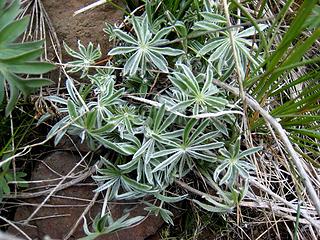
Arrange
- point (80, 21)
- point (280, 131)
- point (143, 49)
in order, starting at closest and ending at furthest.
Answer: point (280, 131)
point (143, 49)
point (80, 21)

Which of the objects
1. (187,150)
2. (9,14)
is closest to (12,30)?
(9,14)

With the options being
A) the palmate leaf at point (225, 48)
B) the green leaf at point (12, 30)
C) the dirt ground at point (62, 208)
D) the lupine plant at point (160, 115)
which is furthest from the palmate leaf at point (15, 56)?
the palmate leaf at point (225, 48)

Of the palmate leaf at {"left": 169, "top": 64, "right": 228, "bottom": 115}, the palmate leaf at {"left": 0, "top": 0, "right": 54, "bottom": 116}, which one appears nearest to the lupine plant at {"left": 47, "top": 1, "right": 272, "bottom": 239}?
the palmate leaf at {"left": 169, "top": 64, "right": 228, "bottom": 115}

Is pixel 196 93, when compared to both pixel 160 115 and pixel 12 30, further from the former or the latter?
pixel 12 30


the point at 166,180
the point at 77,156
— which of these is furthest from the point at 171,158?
the point at 77,156

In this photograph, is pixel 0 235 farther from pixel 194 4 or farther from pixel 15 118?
pixel 194 4

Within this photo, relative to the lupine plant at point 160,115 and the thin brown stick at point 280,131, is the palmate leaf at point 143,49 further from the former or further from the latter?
the thin brown stick at point 280,131

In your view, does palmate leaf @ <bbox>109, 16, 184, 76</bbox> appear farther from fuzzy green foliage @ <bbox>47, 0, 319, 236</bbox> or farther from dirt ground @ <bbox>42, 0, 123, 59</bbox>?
dirt ground @ <bbox>42, 0, 123, 59</bbox>
